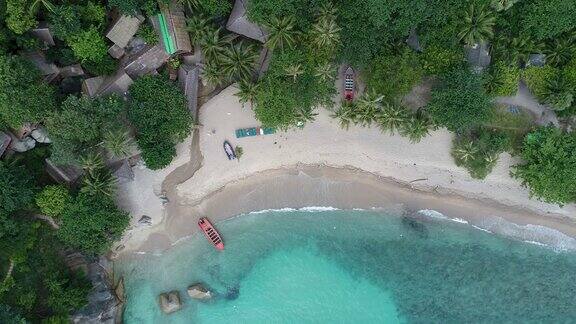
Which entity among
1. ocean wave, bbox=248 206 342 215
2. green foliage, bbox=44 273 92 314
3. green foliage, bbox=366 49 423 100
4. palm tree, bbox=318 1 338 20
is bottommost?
green foliage, bbox=44 273 92 314

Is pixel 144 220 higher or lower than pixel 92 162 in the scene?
lower

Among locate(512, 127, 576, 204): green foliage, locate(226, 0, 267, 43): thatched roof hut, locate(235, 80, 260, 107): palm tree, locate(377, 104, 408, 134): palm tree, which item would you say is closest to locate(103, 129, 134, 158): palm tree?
locate(235, 80, 260, 107): palm tree

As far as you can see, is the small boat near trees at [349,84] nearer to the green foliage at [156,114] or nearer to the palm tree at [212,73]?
the palm tree at [212,73]

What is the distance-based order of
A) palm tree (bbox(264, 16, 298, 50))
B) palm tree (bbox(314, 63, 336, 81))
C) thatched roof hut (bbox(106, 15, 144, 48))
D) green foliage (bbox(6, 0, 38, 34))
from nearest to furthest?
green foliage (bbox(6, 0, 38, 34)) → palm tree (bbox(264, 16, 298, 50)) → palm tree (bbox(314, 63, 336, 81)) → thatched roof hut (bbox(106, 15, 144, 48))

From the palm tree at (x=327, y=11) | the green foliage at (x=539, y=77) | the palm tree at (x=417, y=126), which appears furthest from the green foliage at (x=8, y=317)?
the green foliage at (x=539, y=77)

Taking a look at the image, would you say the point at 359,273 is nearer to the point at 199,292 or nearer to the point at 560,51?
the point at 199,292

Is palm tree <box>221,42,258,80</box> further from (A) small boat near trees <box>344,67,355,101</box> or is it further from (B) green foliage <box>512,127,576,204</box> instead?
(B) green foliage <box>512,127,576,204</box>

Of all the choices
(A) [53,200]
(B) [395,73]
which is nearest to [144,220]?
(A) [53,200]
